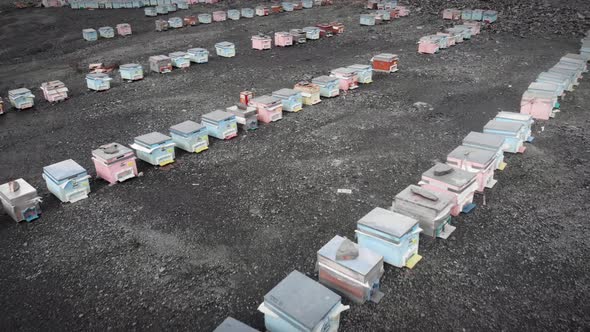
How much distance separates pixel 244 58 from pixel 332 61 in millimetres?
3839

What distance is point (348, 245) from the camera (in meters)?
5.93

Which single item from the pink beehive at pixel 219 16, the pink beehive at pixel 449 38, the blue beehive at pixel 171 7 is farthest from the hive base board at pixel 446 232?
the blue beehive at pixel 171 7

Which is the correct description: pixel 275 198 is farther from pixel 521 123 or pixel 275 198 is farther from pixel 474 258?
pixel 521 123

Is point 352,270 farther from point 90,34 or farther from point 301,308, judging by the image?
point 90,34

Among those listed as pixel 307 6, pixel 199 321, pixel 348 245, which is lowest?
pixel 199 321

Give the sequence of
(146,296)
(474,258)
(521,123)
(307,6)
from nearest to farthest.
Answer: (146,296) → (474,258) → (521,123) → (307,6)

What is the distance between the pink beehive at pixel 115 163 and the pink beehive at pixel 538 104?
399 inches

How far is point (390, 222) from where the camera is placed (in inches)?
253

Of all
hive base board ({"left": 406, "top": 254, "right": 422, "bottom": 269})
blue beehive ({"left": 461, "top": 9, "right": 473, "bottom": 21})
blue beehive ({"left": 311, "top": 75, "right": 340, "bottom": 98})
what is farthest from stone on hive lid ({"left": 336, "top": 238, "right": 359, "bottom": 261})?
blue beehive ({"left": 461, "top": 9, "right": 473, "bottom": 21})

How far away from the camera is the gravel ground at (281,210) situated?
593 centimetres

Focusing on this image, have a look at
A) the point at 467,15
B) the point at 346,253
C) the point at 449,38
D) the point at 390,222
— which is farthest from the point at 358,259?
the point at 467,15

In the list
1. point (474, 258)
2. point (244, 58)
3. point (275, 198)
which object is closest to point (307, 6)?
point (244, 58)

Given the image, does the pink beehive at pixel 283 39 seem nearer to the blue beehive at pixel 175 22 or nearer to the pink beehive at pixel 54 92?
the blue beehive at pixel 175 22

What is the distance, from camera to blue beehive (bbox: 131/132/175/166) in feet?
31.3
